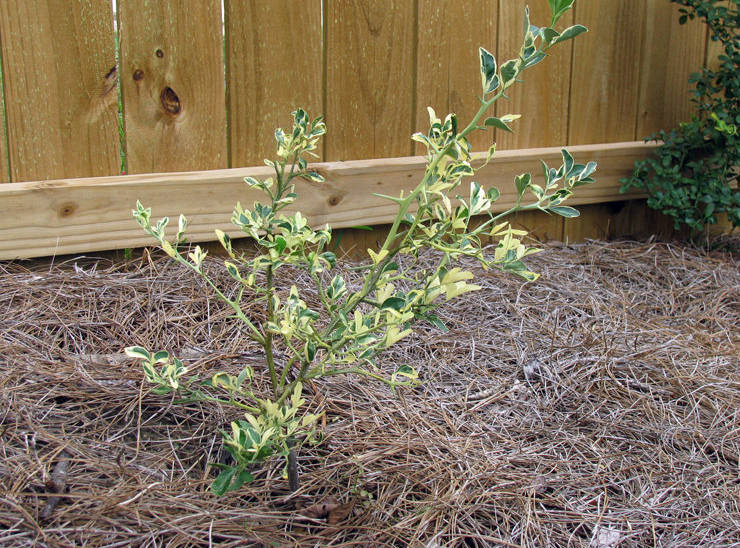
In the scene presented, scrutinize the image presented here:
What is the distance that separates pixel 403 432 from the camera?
150 cm

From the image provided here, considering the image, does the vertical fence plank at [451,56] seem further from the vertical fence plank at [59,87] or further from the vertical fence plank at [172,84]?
the vertical fence plank at [59,87]

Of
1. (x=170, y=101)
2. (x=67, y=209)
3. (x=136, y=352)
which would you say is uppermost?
(x=170, y=101)

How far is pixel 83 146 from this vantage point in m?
1.94

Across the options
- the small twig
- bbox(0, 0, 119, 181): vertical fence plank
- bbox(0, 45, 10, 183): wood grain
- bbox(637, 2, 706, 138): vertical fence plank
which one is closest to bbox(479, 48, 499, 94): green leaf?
the small twig

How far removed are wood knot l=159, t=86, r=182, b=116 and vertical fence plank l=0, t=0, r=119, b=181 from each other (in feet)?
0.43

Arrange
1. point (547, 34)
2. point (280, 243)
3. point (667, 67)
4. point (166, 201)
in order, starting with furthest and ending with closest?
point (667, 67), point (166, 201), point (280, 243), point (547, 34)

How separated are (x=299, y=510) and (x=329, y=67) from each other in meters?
1.47

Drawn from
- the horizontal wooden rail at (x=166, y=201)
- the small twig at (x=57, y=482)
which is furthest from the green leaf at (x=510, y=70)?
the horizontal wooden rail at (x=166, y=201)

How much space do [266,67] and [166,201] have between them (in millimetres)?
511

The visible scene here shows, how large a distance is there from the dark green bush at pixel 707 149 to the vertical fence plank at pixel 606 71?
169 millimetres

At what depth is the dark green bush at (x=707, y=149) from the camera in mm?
2816

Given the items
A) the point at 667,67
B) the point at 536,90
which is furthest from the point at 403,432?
the point at 667,67

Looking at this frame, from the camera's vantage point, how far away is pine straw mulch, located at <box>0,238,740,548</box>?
1199mm

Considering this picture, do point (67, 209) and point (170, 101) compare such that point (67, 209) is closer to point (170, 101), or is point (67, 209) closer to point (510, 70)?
point (170, 101)
